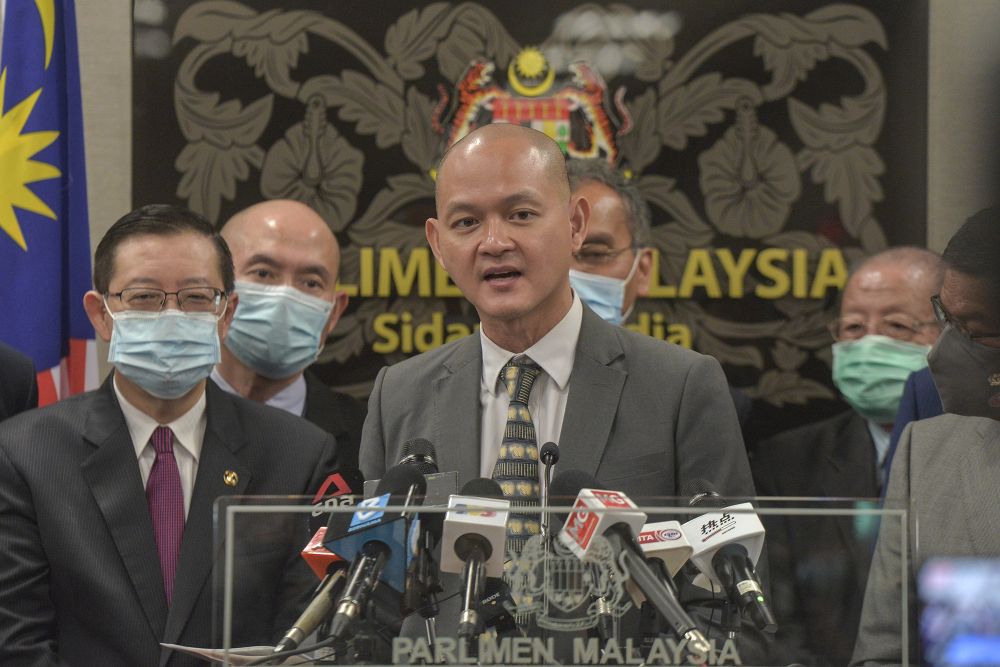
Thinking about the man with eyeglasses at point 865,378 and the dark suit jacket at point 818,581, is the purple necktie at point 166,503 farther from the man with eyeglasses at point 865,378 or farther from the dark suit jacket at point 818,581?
the man with eyeglasses at point 865,378

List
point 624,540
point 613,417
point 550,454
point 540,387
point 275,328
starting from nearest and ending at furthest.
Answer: point 624,540, point 550,454, point 613,417, point 540,387, point 275,328

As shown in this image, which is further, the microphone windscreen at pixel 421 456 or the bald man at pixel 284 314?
the bald man at pixel 284 314

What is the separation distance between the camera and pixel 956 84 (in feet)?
14.6

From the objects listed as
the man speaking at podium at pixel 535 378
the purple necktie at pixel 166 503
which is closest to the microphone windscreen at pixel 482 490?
the man speaking at podium at pixel 535 378

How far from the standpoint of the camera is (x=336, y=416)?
156 inches

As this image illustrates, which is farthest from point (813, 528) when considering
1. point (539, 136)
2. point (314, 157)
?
point (314, 157)

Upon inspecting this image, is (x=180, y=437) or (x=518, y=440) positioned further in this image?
(x=180, y=437)

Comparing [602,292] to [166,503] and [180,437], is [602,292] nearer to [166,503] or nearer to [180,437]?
[180,437]

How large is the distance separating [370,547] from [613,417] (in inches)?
34.5

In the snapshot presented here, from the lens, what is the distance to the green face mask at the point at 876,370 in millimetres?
3871

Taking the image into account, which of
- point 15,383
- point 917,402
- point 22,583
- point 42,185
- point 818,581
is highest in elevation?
point 42,185

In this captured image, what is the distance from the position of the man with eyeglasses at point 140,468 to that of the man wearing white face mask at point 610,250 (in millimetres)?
1131

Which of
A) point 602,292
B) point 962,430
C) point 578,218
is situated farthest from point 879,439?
point 578,218

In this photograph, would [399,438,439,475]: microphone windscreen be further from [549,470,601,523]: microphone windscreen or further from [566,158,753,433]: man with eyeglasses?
[566,158,753,433]: man with eyeglasses
